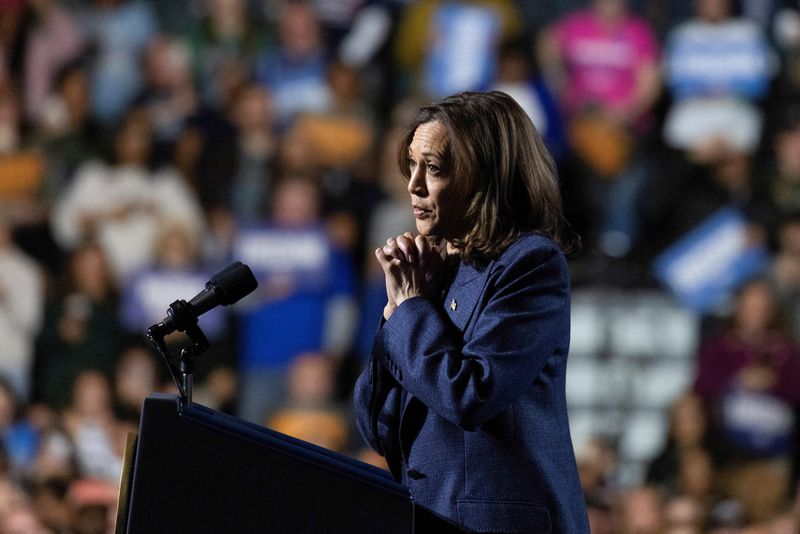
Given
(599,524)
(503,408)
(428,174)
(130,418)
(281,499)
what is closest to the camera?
(281,499)

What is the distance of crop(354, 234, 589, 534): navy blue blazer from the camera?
1.90m

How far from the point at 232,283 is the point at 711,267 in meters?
5.18

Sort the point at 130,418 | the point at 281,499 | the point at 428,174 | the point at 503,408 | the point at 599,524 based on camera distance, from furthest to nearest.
Answer: the point at 130,418, the point at 599,524, the point at 428,174, the point at 503,408, the point at 281,499

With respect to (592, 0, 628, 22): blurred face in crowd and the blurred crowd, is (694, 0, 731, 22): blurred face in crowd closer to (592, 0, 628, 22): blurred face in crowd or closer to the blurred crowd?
the blurred crowd

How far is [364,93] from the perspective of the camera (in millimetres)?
6984

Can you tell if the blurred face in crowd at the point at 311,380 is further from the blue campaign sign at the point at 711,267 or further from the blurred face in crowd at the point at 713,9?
the blurred face in crowd at the point at 713,9

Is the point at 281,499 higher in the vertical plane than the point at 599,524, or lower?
lower

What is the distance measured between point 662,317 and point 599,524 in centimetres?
127

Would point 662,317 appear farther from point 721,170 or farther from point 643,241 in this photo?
point 721,170

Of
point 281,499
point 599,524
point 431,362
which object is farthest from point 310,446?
point 599,524

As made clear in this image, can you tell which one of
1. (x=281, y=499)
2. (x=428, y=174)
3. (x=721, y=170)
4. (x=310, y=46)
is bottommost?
(x=281, y=499)

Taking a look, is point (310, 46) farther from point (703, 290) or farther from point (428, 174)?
A: point (428, 174)

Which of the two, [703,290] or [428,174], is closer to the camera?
[428,174]

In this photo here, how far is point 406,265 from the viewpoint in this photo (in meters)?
2.10
